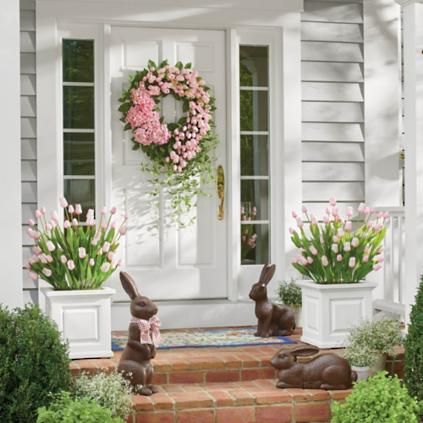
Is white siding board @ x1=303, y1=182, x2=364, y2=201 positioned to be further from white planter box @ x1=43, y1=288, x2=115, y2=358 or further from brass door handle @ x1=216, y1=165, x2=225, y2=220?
white planter box @ x1=43, y1=288, x2=115, y2=358

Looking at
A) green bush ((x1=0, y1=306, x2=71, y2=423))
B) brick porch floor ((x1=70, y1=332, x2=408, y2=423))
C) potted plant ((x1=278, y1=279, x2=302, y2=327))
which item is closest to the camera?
green bush ((x1=0, y1=306, x2=71, y2=423))

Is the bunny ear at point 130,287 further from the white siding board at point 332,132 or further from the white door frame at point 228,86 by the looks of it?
the white siding board at point 332,132

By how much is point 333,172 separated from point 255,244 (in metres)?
0.82

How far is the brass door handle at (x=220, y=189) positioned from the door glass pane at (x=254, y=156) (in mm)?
153

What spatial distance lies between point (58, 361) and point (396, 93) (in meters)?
3.82

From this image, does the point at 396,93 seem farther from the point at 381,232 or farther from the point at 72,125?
the point at 72,125

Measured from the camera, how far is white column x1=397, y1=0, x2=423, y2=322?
18.2 feet

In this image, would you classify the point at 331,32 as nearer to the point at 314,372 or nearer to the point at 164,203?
the point at 164,203

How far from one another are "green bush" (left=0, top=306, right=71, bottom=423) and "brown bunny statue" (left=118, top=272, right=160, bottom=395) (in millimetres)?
496

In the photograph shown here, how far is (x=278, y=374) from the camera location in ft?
17.2

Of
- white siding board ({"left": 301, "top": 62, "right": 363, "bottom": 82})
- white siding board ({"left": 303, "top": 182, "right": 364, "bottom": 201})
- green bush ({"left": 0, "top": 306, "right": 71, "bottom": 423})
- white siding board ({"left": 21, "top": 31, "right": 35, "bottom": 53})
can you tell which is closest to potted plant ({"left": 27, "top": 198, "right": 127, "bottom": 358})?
green bush ({"left": 0, "top": 306, "right": 71, "bottom": 423})

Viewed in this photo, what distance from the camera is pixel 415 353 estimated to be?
4965 mm

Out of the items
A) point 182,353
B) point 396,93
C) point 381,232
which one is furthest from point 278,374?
point 396,93

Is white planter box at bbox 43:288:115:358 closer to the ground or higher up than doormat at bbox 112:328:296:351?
higher up
